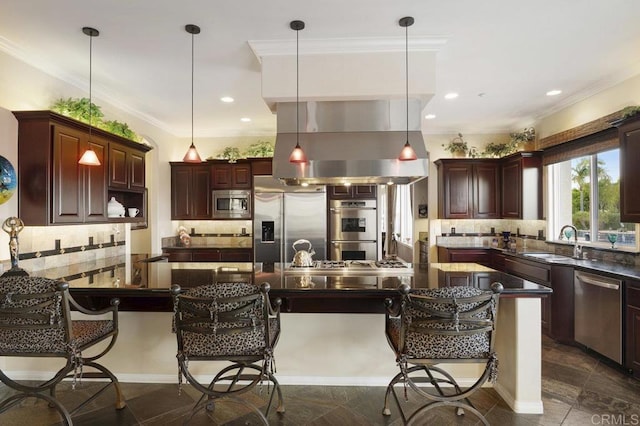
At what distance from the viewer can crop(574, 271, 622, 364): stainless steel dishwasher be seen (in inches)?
117

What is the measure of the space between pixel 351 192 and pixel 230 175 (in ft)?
6.77

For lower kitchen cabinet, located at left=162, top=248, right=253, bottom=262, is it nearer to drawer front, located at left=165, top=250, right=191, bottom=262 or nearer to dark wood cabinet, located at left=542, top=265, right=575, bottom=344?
drawer front, located at left=165, top=250, right=191, bottom=262

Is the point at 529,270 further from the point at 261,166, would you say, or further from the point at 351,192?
the point at 261,166

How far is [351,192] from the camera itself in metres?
5.57

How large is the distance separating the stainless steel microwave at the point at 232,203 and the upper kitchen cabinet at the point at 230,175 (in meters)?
0.09

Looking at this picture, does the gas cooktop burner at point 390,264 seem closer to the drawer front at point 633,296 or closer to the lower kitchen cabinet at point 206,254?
the drawer front at point 633,296

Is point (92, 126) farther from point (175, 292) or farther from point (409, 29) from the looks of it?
point (409, 29)

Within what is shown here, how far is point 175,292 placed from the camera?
1.83m

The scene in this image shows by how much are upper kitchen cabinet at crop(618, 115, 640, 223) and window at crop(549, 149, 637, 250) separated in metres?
0.65

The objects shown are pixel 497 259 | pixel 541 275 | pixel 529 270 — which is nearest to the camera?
pixel 541 275

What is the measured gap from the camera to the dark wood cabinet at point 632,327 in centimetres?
277

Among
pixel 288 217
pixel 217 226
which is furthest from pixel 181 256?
pixel 288 217

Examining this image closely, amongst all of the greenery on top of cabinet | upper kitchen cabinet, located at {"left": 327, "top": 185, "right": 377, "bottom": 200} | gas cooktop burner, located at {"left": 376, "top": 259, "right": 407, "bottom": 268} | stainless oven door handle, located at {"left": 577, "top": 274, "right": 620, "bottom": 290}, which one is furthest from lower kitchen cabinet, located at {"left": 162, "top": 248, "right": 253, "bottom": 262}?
stainless oven door handle, located at {"left": 577, "top": 274, "right": 620, "bottom": 290}

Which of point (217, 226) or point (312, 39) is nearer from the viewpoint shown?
point (312, 39)
